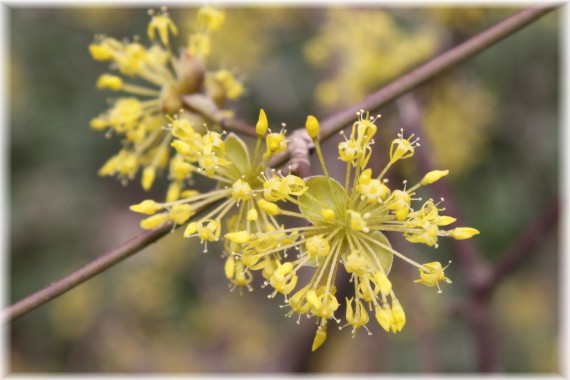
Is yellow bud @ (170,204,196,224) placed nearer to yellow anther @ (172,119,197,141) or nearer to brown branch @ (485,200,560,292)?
yellow anther @ (172,119,197,141)

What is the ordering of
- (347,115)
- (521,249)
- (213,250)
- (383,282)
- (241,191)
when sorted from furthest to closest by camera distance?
Result: 1. (213,250)
2. (521,249)
3. (347,115)
4. (241,191)
5. (383,282)

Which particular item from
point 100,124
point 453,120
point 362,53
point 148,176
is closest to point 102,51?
point 100,124

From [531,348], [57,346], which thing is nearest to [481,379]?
[531,348]

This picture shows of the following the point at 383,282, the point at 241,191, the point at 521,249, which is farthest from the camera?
the point at 521,249

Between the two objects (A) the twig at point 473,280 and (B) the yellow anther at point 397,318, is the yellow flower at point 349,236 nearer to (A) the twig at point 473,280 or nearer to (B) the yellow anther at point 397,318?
(B) the yellow anther at point 397,318

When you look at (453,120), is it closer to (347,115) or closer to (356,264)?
(347,115)

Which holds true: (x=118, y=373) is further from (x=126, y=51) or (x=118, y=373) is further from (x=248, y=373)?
(x=126, y=51)

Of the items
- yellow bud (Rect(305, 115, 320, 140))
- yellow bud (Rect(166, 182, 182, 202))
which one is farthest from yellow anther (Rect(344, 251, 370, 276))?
yellow bud (Rect(166, 182, 182, 202))
